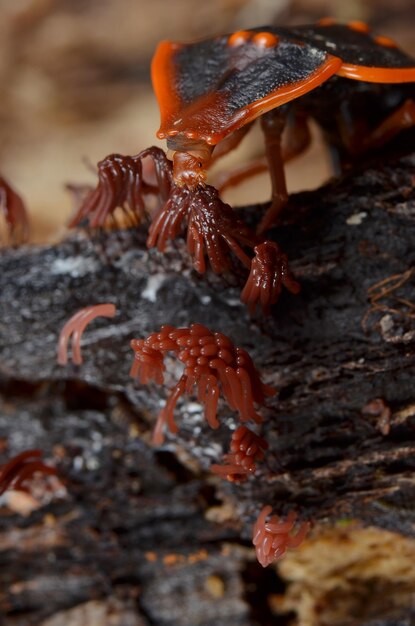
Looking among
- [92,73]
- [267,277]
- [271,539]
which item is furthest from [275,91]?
[92,73]

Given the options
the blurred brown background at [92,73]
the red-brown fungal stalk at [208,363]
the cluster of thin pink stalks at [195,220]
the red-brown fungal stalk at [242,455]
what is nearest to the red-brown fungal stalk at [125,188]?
the cluster of thin pink stalks at [195,220]

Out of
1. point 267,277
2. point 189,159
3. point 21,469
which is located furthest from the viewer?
point 21,469

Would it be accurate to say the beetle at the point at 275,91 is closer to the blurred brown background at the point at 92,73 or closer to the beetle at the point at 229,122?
the beetle at the point at 229,122

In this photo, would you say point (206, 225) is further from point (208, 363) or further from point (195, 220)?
point (208, 363)

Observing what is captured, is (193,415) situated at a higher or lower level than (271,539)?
higher

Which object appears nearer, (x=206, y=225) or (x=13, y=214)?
(x=206, y=225)

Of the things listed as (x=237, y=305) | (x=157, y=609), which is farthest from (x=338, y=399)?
(x=157, y=609)
